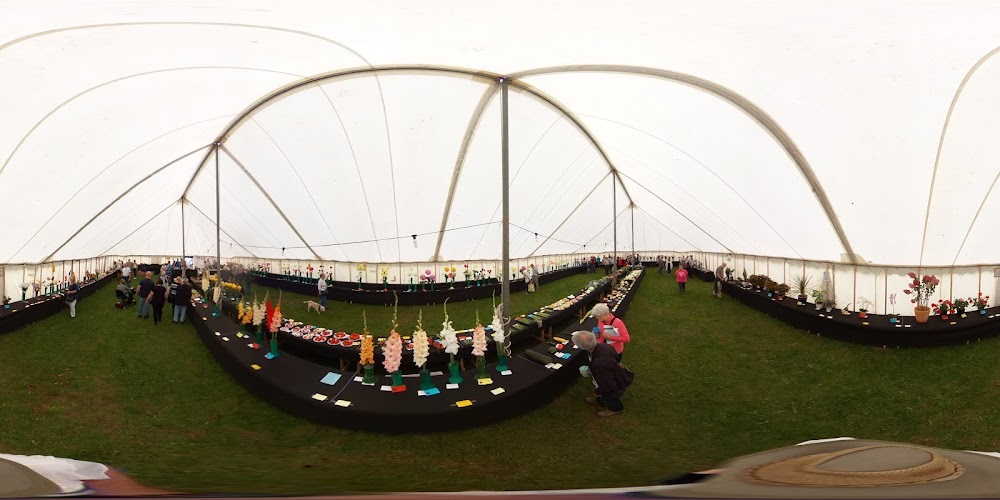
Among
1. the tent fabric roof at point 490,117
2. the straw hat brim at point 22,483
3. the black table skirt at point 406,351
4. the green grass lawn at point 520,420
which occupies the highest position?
the tent fabric roof at point 490,117

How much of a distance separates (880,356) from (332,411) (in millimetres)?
8060

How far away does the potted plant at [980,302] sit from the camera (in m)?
7.08

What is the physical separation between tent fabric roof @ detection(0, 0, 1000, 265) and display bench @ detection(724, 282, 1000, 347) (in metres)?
1.11

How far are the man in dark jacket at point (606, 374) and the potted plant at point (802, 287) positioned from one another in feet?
25.4

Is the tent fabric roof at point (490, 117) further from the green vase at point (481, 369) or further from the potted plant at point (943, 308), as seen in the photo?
the green vase at point (481, 369)

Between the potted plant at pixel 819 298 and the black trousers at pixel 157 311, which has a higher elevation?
the potted plant at pixel 819 298

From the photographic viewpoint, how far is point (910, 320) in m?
6.79

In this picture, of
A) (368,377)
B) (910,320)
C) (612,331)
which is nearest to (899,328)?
(910,320)


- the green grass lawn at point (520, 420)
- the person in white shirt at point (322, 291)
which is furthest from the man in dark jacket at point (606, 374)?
the person in white shirt at point (322, 291)

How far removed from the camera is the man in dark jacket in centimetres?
405

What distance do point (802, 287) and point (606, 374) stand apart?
832 centimetres

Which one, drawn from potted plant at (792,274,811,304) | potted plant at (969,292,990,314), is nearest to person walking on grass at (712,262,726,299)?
potted plant at (792,274,811,304)

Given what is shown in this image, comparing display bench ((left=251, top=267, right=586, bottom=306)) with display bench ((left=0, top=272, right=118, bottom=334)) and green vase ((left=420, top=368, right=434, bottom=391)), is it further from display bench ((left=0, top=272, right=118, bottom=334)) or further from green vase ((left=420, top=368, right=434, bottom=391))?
green vase ((left=420, top=368, right=434, bottom=391))

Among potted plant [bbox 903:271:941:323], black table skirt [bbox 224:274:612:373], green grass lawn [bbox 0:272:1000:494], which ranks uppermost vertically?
potted plant [bbox 903:271:941:323]
